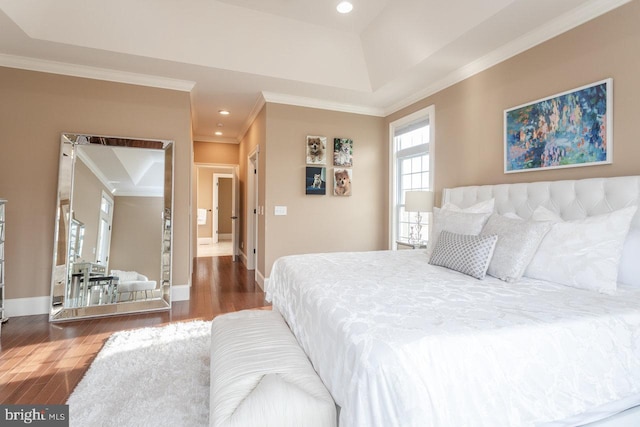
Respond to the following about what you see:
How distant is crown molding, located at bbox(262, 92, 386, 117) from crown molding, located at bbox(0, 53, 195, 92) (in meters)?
1.02

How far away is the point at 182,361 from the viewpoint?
7.34ft

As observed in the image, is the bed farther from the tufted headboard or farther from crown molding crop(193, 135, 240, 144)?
crown molding crop(193, 135, 240, 144)

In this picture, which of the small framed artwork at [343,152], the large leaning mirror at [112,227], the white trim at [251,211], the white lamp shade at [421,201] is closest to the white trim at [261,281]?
the white trim at [251,211]

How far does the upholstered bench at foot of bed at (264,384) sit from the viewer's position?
114 cm

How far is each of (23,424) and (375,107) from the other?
471cm

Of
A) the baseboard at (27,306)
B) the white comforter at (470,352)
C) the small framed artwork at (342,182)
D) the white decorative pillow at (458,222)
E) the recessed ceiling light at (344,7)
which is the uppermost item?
the recessed ceiling light at (344,7)

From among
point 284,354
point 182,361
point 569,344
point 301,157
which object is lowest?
point 182,361

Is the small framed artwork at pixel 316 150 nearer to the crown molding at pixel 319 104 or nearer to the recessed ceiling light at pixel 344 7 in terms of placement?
the crown molding at pixel 319 104

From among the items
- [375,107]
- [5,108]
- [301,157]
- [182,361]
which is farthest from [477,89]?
[5,108]

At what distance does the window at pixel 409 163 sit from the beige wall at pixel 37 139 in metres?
3.49

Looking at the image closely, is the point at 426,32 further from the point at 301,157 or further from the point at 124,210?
the point at 124,210

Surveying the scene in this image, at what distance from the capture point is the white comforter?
970 millimetres

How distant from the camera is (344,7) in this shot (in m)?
3.06

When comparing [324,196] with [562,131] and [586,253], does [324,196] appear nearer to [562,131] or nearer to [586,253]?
[562,131]
